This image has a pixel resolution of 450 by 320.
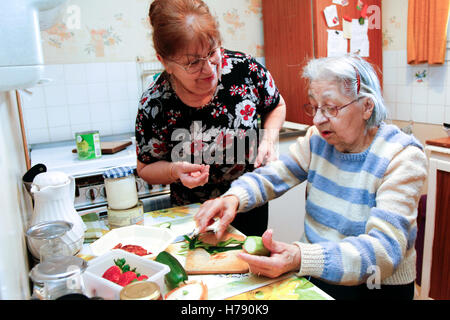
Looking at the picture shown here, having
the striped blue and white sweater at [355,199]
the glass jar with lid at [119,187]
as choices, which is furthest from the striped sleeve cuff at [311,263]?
the glass jar with lid at [119,187]

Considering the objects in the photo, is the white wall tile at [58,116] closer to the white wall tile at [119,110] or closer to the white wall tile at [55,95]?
the white wall tile at [55,95]

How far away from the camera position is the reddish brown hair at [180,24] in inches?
46.8

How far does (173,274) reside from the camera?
3.20 ft

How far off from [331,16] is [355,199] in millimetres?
1912

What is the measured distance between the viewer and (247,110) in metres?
1.60

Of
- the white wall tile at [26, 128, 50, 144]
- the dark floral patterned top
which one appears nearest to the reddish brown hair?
the dark floral patterned top

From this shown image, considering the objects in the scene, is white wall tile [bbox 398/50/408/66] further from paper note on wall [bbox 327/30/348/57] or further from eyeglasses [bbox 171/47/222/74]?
eyeglasses [bbox 171/47/222/74]

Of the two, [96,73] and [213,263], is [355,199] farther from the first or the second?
[96,73]

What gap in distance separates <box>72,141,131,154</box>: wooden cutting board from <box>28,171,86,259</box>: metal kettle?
1.24 meters

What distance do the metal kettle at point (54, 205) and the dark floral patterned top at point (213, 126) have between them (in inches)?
17.7

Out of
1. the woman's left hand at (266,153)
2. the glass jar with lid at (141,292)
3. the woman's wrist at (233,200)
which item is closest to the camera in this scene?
the glass jar with lid at (141,292)

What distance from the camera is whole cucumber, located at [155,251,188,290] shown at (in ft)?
3.18

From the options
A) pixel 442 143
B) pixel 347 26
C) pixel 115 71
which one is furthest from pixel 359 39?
pixel 115 71
